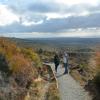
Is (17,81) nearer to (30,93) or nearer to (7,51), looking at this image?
(30,93)

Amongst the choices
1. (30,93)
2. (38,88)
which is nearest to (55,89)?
(38,88)

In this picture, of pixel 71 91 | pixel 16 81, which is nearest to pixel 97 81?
pixel 71 91

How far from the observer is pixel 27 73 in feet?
82.5

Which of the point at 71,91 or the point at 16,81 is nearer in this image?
the point at 16,81

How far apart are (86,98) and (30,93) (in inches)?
123

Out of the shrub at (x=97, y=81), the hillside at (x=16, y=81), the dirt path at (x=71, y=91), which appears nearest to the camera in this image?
the hillside at (x=16, y=81)

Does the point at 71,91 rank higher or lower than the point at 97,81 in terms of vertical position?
lower

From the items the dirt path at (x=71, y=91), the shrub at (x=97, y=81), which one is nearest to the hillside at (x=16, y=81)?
the dirt path at (x=71, y=91)

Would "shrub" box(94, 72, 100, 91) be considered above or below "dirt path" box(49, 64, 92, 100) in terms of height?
above

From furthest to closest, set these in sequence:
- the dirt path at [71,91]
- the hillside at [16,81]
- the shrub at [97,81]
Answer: the dirt path at [71,91]
the shrub at [97,81]
the hillside at [16,81]

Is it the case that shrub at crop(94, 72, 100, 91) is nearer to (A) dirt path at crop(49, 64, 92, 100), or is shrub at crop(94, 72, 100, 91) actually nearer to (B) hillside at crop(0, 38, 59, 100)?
(A) dirt path at crop(49, 64, 92, 100)

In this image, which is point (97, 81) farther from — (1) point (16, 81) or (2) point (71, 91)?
(1) point (16, 81)

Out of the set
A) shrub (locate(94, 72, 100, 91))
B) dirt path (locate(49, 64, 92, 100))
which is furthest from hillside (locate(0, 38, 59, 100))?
shrub (locate(94, 72, 100, 91))

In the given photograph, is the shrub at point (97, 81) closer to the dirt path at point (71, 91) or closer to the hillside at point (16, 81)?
the dirt path at point (71, 91)
